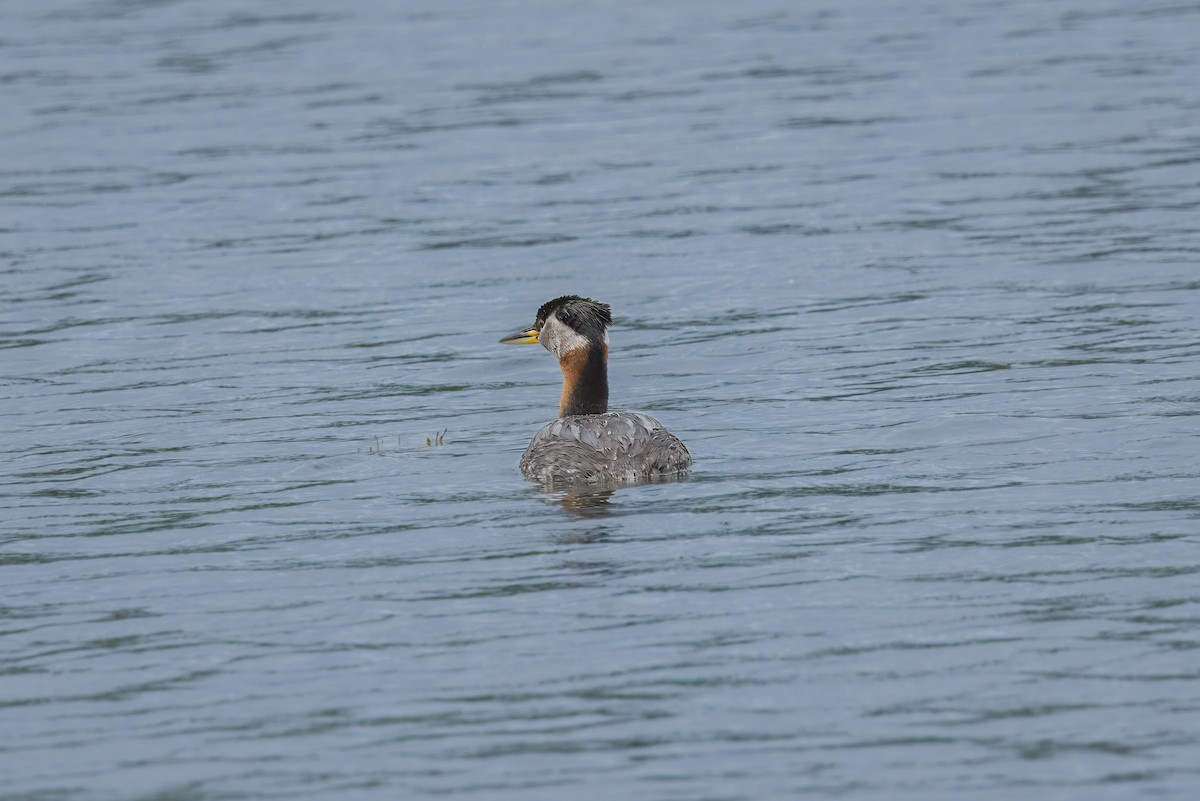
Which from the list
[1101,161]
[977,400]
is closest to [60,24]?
[1101,161]

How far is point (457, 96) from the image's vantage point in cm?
3703

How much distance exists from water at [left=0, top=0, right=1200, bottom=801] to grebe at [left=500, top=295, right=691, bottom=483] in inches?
10.8

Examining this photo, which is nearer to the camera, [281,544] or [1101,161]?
[281,544]

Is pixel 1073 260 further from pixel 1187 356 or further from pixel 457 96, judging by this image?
pixel 457 96

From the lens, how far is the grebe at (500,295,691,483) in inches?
582

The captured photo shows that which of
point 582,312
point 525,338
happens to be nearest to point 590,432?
point 582,312

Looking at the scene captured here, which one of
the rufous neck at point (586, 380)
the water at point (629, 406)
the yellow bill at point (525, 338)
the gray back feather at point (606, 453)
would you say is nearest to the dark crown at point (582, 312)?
the rufous neck at point (586, 380)

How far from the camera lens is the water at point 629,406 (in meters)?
9.81

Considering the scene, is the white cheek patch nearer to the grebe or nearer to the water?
the grebe

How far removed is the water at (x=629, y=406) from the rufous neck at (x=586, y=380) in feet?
2.20

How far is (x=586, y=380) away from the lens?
1602cm

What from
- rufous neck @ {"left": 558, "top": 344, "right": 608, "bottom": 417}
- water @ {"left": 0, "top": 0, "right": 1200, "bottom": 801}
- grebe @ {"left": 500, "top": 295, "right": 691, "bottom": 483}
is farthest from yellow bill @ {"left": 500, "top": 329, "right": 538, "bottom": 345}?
water @ {"left": 0, "top": 0, "right": 1200, "bottom": 801}

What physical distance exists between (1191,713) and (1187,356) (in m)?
8.84

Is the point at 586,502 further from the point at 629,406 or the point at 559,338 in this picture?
the point at 629,406
